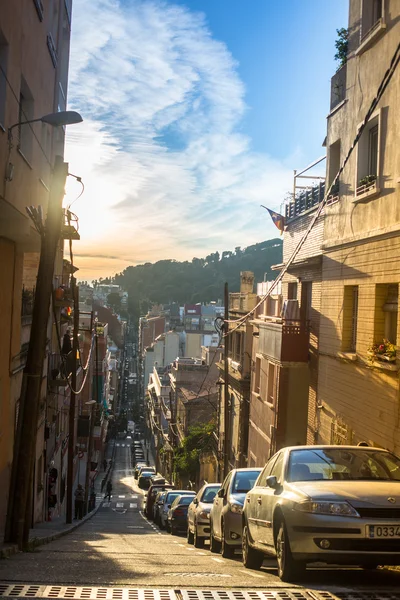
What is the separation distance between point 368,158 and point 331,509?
10.5 m

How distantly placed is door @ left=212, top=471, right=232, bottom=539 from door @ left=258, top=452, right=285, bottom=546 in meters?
5.02

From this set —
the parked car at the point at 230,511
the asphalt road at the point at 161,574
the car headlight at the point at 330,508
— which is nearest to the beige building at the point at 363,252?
the parked car at the point at 230,511

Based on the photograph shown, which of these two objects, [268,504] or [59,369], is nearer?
[268,504]

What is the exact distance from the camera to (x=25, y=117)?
16.5 m

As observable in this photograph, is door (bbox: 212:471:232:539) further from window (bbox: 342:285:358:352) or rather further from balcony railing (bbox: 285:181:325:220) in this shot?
balcony railing (bbox: 285:181:325:220)

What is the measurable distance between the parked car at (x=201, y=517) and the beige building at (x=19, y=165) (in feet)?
15.8

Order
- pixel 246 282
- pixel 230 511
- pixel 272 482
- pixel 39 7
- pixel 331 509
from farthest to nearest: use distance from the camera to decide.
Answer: pixel 246 282, pixel 39 7, pixel 230 511, pixel 272 482, pixel 331 509

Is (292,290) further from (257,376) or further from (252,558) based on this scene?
(252,558)

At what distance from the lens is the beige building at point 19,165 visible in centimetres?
1297

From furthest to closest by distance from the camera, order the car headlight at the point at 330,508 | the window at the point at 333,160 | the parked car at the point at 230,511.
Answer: the window at the point at 333,160
the parked car at the point at 230,511
the car headlight at the point at 330,508

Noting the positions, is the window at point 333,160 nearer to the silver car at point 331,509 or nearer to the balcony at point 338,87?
the balcony at point 338,87

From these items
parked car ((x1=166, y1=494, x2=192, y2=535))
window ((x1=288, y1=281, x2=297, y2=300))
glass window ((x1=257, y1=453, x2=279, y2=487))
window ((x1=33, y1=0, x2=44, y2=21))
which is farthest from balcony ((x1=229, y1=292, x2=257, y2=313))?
glass window ((x1=257, y1=453, x2=279, y2=487))

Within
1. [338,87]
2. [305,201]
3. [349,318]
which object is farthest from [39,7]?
[305,201]

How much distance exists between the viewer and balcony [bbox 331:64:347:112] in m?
18.6
